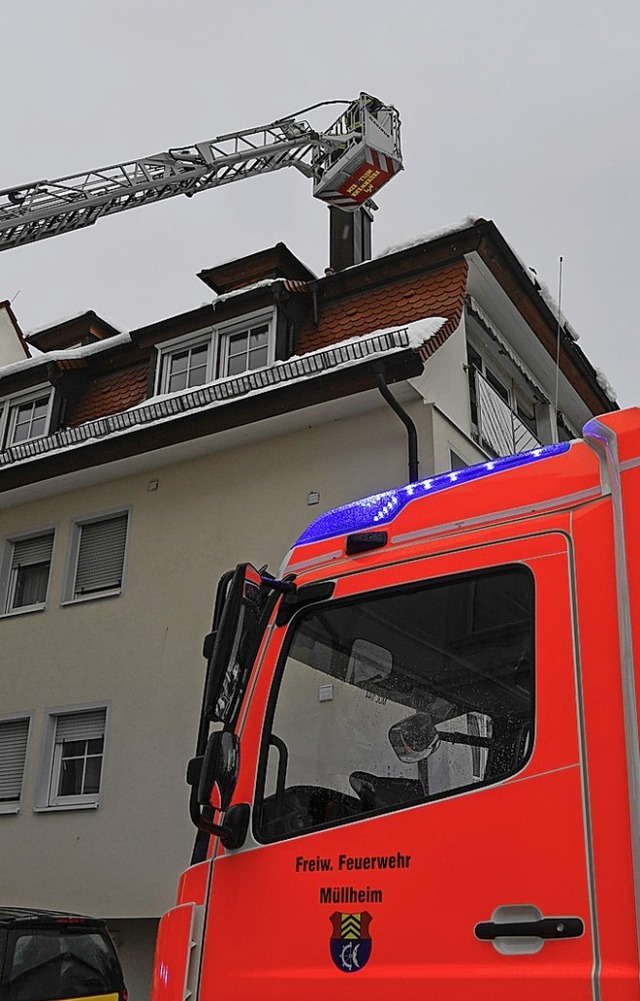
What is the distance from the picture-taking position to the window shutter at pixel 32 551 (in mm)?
14133

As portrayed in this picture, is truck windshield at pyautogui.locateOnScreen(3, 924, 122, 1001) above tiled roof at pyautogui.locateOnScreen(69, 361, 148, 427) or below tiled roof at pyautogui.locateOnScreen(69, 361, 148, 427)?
below

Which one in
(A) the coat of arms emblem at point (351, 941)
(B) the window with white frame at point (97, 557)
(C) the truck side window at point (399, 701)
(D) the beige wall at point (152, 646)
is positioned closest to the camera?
(A) the coat of arms emblem at point (351, 941)

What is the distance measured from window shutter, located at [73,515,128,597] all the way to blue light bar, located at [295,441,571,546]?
9485mm

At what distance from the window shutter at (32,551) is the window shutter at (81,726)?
2384 mm

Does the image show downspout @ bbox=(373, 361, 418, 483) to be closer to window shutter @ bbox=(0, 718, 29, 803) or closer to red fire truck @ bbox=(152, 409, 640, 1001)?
window shutter @ bbox=(0, 718, 29, 803)

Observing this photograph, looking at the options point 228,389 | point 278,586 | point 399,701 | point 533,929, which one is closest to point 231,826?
point 399,701

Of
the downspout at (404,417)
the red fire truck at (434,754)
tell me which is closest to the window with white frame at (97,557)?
the downspout at (404,417)

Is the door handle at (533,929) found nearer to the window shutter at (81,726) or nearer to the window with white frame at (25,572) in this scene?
the window shutter at (81,726)

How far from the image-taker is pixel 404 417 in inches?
431

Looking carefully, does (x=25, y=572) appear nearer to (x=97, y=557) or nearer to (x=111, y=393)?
(x=97, y=557)

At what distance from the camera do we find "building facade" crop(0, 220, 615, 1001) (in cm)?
1133

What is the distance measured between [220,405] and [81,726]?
428cm

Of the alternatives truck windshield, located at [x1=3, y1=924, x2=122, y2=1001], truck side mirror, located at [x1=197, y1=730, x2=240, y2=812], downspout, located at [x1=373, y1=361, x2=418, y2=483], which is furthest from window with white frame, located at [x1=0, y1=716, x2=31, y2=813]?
truck side mirror, located at [x1=197, y1=730, x2=240, y2=812]

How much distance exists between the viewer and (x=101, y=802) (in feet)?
38.5
